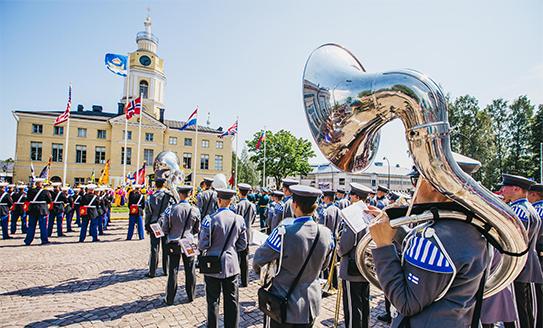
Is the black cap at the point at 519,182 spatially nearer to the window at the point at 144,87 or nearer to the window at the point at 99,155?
the window at the point at 99,155

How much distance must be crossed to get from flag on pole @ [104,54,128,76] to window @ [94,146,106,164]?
3263 cm

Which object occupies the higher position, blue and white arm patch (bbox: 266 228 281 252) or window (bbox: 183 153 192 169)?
window (bbox: 183 153 192 169)

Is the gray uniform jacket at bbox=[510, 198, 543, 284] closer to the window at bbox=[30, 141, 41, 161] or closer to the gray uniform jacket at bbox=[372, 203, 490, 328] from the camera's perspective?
the gray uniform jacket at bbox=[372, 203, 490, 328]

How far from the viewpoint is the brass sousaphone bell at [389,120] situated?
150cm

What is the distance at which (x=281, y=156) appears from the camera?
5425cm

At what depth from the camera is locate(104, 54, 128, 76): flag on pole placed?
2106 cm

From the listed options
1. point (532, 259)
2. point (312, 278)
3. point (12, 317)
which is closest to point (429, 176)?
point (312, 278)

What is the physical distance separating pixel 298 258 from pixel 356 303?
2.06 m

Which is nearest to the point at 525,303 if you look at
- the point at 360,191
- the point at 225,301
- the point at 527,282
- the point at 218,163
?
the point at 527,282

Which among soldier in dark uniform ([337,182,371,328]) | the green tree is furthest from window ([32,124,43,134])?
soldier in dark uniform ([337,182,371,328])

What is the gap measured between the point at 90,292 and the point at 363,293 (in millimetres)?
5417

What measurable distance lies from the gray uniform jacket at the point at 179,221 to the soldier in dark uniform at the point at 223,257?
1625 mm

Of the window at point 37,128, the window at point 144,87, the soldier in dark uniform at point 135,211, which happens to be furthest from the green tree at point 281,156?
the soldier in dark uniform at point 135,211

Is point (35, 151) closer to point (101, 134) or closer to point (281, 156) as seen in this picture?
point (101, 134)
